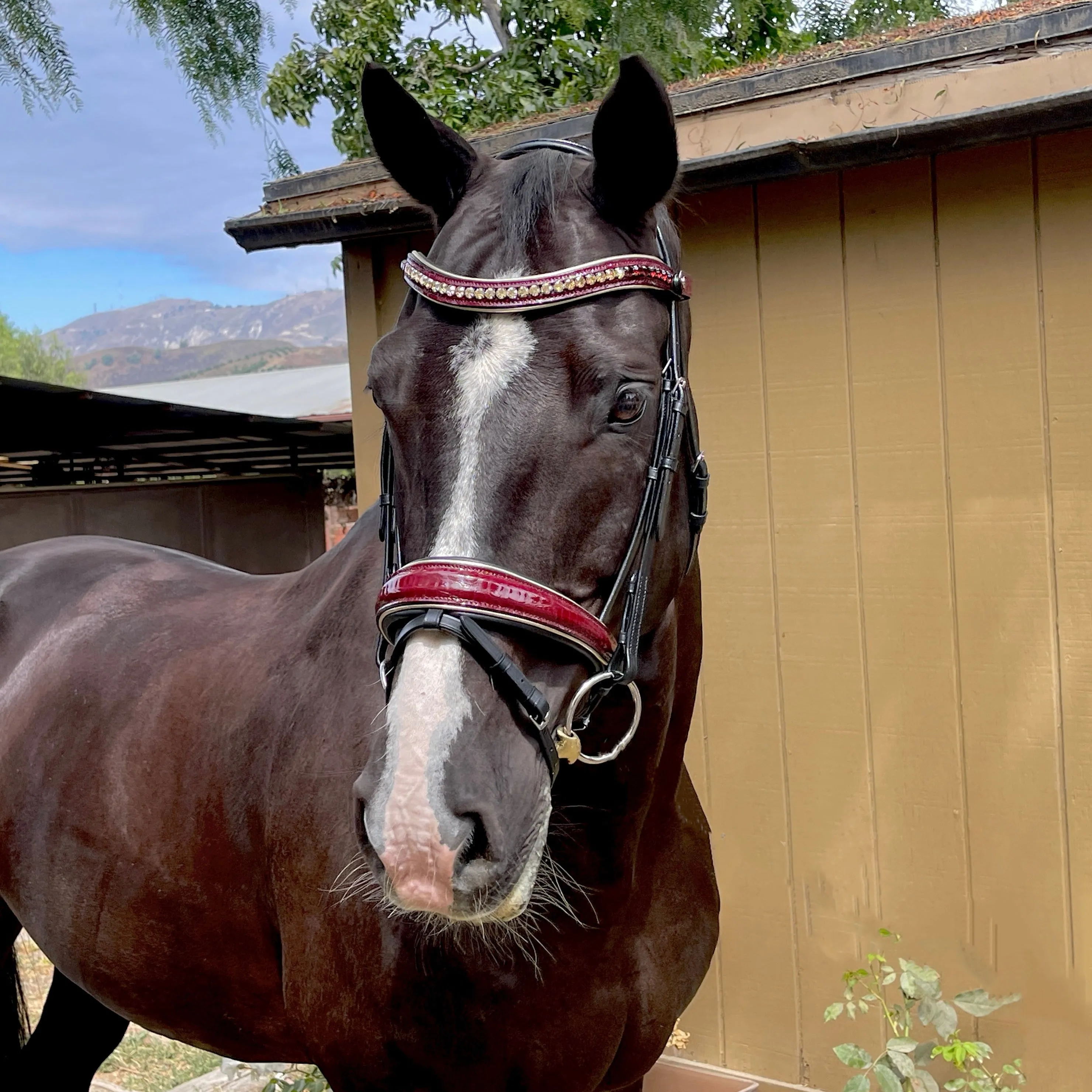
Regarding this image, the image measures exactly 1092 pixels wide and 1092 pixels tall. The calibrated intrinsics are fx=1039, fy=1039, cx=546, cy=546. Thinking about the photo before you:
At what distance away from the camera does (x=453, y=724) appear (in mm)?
1105

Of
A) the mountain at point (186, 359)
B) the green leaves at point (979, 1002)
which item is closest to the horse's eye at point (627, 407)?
the green leaves at point (979, 1002)

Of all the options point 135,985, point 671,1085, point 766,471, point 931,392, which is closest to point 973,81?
point 931,392

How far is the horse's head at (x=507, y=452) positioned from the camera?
110 centimetres

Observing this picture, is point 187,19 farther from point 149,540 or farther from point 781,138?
point 149,540

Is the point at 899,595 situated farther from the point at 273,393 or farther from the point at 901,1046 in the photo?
the point at 273,393

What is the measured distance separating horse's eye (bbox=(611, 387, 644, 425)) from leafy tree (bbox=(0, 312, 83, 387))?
61169 millimetres

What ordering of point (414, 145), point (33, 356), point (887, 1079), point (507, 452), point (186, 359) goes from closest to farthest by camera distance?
point (507, 452) < point (414, 145) < point (887, 1079) < point (33, 356) < point (186, 359)

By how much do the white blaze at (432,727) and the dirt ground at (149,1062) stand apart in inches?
120

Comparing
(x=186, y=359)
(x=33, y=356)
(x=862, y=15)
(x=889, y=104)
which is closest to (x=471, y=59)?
(x=862, y=15)

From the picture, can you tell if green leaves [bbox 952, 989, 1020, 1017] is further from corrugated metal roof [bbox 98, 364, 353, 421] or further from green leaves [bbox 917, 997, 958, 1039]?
corrugated metal roof [bbox 98, 364, 353, 421]

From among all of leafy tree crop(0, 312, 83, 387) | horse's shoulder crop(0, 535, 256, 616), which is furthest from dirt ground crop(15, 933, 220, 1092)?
leafy tree crop(0, 312, 83, 387)

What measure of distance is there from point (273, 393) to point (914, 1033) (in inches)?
486

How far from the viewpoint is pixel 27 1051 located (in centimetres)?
269

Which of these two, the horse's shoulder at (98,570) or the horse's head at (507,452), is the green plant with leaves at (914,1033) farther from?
the horse's shoulder at (98,570)
